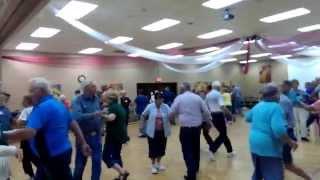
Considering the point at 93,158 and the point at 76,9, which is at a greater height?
the point at 76,9

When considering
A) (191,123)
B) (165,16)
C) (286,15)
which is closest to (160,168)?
(191,123)

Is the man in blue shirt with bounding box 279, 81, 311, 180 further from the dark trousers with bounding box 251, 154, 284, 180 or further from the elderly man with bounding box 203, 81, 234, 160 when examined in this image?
the elderly man with bounding box 203, 81, 234, 160

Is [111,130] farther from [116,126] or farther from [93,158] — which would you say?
[93,158]

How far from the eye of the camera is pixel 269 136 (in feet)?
11.0

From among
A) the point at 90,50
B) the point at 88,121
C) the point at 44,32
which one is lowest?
the point at 88,121

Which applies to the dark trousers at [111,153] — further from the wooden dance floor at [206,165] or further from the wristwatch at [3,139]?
the wristwatch at [3,139]

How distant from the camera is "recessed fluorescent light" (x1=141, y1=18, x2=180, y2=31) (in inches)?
356

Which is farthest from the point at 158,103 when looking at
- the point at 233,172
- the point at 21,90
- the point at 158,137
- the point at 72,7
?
the point at 21,90

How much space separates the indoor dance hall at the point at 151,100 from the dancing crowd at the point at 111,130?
0.04ft

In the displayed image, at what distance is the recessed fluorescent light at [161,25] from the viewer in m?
9.05

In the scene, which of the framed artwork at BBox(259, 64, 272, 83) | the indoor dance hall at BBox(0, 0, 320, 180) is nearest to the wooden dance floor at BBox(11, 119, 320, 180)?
the indoor dance hall at BBox(0, 0, 320, 180)

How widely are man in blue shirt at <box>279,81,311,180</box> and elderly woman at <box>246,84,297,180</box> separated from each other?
70 cm

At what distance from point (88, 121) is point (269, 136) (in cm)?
204

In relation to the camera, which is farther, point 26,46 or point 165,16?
point 26,46
